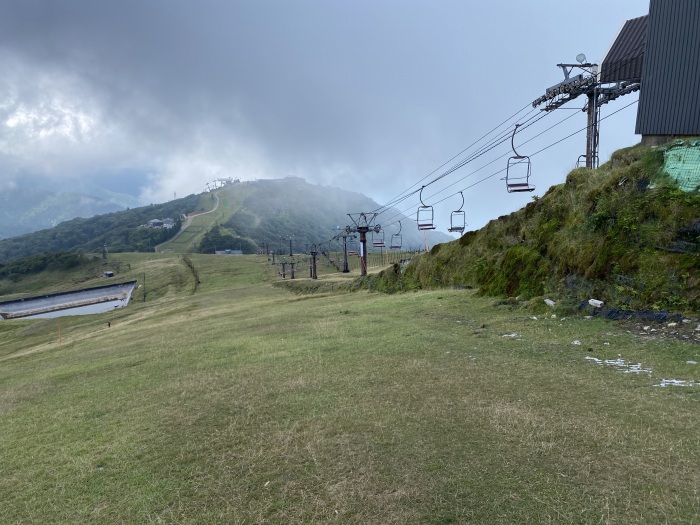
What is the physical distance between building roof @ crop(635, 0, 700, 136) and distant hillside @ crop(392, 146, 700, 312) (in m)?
1.95

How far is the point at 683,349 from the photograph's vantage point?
29.9 ft

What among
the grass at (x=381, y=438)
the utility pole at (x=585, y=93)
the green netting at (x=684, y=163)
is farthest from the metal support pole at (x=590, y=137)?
the grass at (x=381, y=438)

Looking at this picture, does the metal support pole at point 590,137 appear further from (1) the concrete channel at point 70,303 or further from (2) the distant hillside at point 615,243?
(1) the concrete channel at point 70,303

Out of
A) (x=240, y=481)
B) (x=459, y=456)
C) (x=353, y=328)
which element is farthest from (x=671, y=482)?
(x=353, y=328)

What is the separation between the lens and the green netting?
42.8ft

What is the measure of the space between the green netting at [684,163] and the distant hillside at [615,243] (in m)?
0.24

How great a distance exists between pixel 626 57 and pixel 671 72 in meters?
10.7

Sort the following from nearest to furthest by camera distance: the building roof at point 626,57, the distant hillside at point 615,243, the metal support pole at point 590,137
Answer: the distant hillside at point 615,243
the metal support pole at point 590,137
the building roof at point 626,57

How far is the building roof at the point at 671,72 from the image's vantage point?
1656 cm

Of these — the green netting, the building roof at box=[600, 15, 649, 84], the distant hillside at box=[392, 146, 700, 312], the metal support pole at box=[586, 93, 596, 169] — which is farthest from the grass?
the building roof at box=[600, 15, 649, 84]

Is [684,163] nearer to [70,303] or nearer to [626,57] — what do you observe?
[626,57]

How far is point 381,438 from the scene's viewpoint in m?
6.29

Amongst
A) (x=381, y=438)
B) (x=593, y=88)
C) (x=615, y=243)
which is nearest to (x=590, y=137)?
(x=593, y=88)

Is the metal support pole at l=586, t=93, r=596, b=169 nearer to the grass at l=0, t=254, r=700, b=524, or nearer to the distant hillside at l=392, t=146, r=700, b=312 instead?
the distant hillside at l=392, t=146, r=700, b=312
